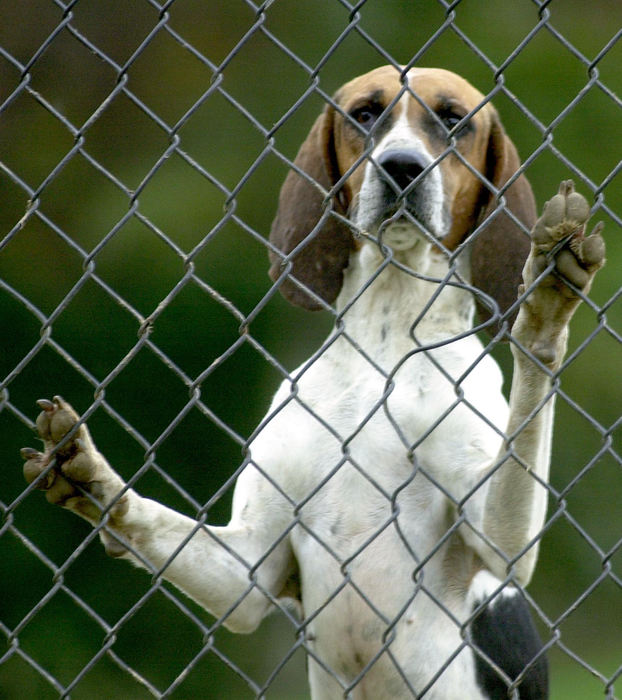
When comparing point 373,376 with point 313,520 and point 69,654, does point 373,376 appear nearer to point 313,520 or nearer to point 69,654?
point 313,520

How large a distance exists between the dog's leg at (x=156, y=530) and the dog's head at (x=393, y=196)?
2.37 ft

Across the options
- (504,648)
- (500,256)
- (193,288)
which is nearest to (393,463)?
(504,648)

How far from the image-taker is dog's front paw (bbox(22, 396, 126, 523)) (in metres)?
2.51

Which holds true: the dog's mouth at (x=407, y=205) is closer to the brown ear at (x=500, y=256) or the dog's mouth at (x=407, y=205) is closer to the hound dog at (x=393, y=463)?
the hound dog at (x=393, y=463)

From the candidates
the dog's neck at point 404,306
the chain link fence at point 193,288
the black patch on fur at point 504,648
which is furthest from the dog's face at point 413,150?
the chain link fence at point 193,288

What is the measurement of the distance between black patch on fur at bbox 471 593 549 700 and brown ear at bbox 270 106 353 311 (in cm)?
101

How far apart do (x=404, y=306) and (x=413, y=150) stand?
2.06 ft

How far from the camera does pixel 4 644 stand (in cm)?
751

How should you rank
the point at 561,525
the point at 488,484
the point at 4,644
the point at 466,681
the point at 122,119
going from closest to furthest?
the point at 488,484 → the point at 466,681 → the point at 4,644 → the point at 561,525 → the point at 122,119

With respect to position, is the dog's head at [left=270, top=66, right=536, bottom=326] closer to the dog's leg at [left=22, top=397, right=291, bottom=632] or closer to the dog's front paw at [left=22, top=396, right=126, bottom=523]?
the dog's leg at [left=22, top=397, right=291, bottom=632]

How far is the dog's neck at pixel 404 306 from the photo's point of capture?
11.5 ft

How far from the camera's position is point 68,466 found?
261 centimetres

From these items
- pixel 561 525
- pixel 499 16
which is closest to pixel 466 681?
pixel 561 525

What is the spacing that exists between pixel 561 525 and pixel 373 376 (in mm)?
5518
